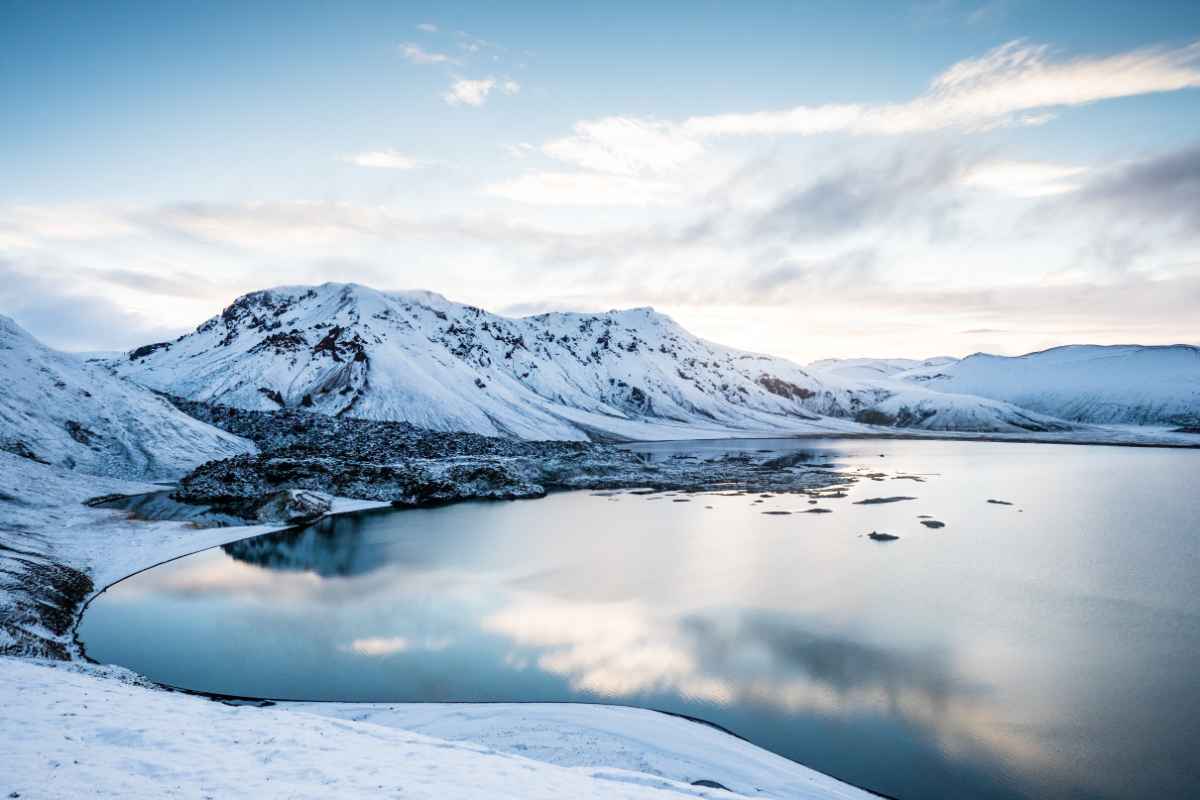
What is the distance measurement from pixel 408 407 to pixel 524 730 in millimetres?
129665

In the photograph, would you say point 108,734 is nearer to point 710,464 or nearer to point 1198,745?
point 1198,745

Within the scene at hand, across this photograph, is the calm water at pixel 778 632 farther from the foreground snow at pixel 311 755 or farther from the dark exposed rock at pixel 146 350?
the dark exposed rock at pixel 146 350

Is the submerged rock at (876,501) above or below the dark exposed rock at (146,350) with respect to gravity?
below

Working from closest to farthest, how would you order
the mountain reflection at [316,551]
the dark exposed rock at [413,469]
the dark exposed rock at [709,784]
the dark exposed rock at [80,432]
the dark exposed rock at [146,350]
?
1. the dark exposed rock at [709,784]
2. the mountain reflection at [316,551]
3. the dark exposed rock at [413,469]
4. the dark exposed rock at [80,432]
5. the dark exposed rock at [146,350]

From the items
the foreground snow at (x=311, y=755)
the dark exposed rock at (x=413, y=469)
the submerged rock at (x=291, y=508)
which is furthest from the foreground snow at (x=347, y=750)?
the dark exposed rock at (x=413, y=469)

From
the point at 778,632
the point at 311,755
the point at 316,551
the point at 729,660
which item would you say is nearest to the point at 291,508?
the point at 316,551

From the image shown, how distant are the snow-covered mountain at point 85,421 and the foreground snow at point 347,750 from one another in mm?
54313

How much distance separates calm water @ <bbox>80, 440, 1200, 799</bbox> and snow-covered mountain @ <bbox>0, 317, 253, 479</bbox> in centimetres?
3054

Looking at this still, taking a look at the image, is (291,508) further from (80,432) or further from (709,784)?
(709,784)

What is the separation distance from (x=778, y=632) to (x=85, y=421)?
7654 centimetres

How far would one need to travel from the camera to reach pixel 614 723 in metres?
18.4

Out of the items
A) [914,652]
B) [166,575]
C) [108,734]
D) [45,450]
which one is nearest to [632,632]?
[914,652]

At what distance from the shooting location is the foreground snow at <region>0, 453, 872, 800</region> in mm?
10516

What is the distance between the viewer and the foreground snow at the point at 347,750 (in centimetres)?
1052
